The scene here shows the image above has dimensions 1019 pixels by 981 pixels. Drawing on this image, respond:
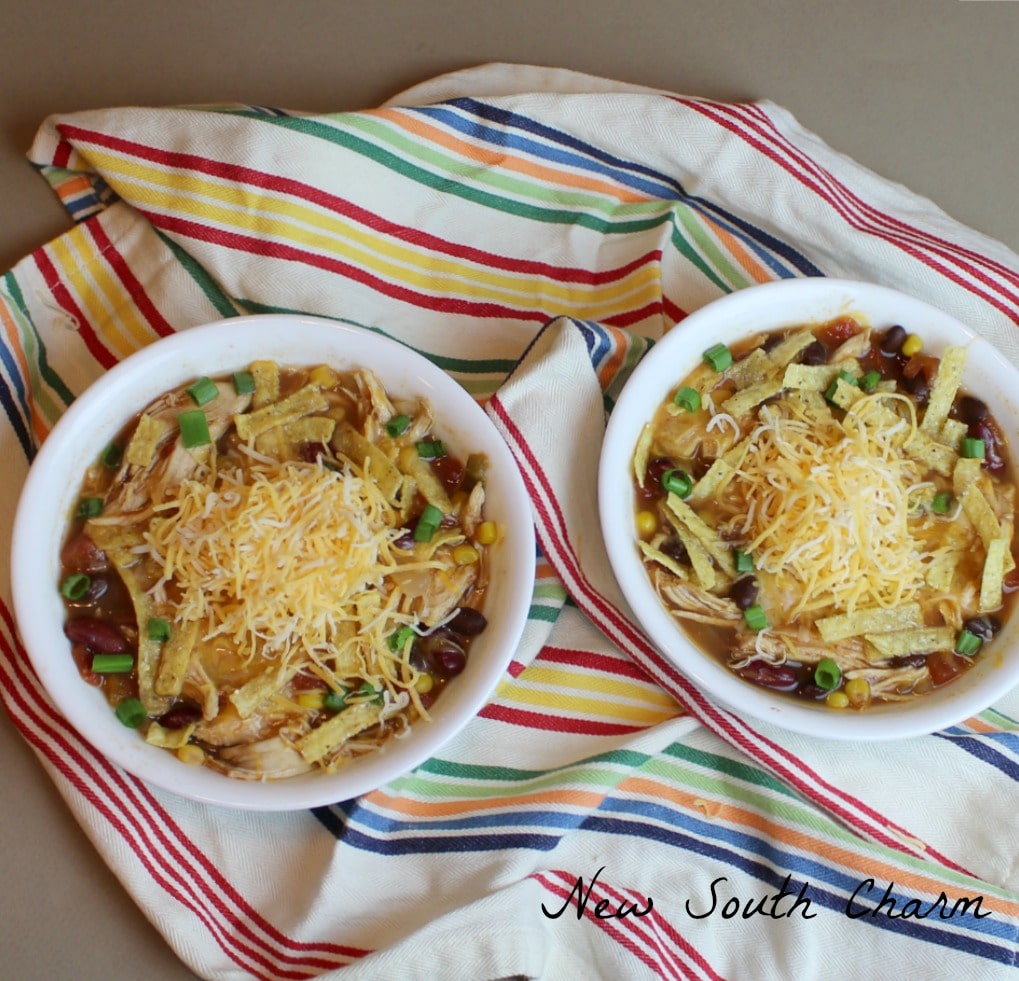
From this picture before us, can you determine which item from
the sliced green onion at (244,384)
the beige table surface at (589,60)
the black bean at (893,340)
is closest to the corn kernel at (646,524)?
the black bean at (893,340)

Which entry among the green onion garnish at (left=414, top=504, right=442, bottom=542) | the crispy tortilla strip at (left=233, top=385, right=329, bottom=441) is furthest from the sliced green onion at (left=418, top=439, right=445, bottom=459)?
the crispy tortilla strip at (left=233, top=385, right=329, bottom=441)

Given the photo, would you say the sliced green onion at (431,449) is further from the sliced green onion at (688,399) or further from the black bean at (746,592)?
the black bean at (746,592)

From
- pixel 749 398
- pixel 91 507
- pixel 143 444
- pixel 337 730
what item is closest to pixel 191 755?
pixel 337 730

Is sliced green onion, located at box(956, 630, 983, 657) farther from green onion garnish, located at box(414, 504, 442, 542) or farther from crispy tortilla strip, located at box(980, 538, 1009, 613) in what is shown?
green onion garnish, located at box(414, 504, 442, 542)

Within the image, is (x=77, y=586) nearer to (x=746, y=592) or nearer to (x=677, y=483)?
(x=677, y=483)

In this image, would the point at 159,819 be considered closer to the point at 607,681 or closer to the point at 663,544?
the point at 607,681

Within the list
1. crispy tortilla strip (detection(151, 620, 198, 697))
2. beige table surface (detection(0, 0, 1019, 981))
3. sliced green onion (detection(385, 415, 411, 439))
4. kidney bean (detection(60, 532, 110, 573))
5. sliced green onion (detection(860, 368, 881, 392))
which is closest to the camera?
crispy tortilla strip (detection(151, 620, 198, 697))
